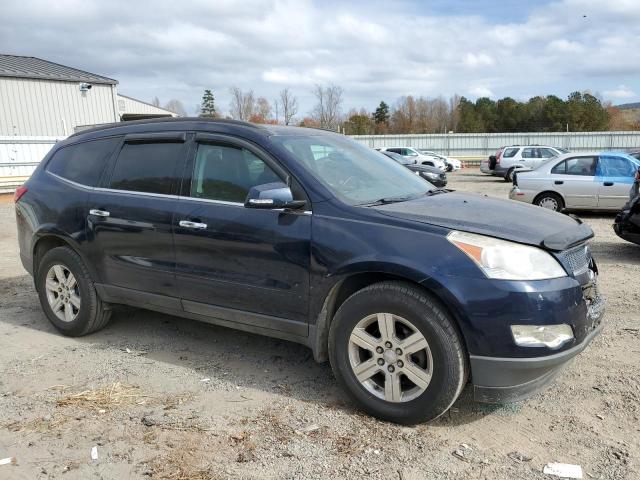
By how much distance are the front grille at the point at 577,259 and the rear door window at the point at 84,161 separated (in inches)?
142

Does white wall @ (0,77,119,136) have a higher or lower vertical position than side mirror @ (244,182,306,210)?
higher

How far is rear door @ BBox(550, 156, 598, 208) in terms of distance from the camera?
11945mm

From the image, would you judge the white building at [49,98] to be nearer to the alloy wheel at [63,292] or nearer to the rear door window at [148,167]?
the alloy wheel at [63,292]

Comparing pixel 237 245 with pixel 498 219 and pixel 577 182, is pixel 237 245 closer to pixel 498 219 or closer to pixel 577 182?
pixel 498 219

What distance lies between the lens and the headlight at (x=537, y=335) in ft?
9.78

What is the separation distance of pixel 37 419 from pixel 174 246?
4.67 ft

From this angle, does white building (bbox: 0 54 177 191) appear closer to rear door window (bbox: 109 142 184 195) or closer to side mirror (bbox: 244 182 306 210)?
rear door window (bbox: 109 142 184 195)

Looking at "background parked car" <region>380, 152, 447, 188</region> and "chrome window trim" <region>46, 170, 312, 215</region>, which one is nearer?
"chrome window trim" <region>46, 170, 312, 215</region>

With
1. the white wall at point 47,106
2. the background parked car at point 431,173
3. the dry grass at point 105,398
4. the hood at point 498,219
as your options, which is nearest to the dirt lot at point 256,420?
the dry grass at point 105,398

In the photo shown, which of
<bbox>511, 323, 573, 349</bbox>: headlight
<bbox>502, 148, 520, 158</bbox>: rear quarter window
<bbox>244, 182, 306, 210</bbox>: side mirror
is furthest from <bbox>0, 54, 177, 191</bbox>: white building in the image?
<bbox>511, 323, 573, 349</bbox>: headlight

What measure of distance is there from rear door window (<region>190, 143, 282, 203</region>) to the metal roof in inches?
1054

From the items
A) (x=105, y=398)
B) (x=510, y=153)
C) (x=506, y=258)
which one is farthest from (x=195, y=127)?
(x=510, y=153)

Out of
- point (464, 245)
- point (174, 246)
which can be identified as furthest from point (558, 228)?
point (174, 246)

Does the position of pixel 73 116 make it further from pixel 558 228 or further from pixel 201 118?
pixel 558 228
